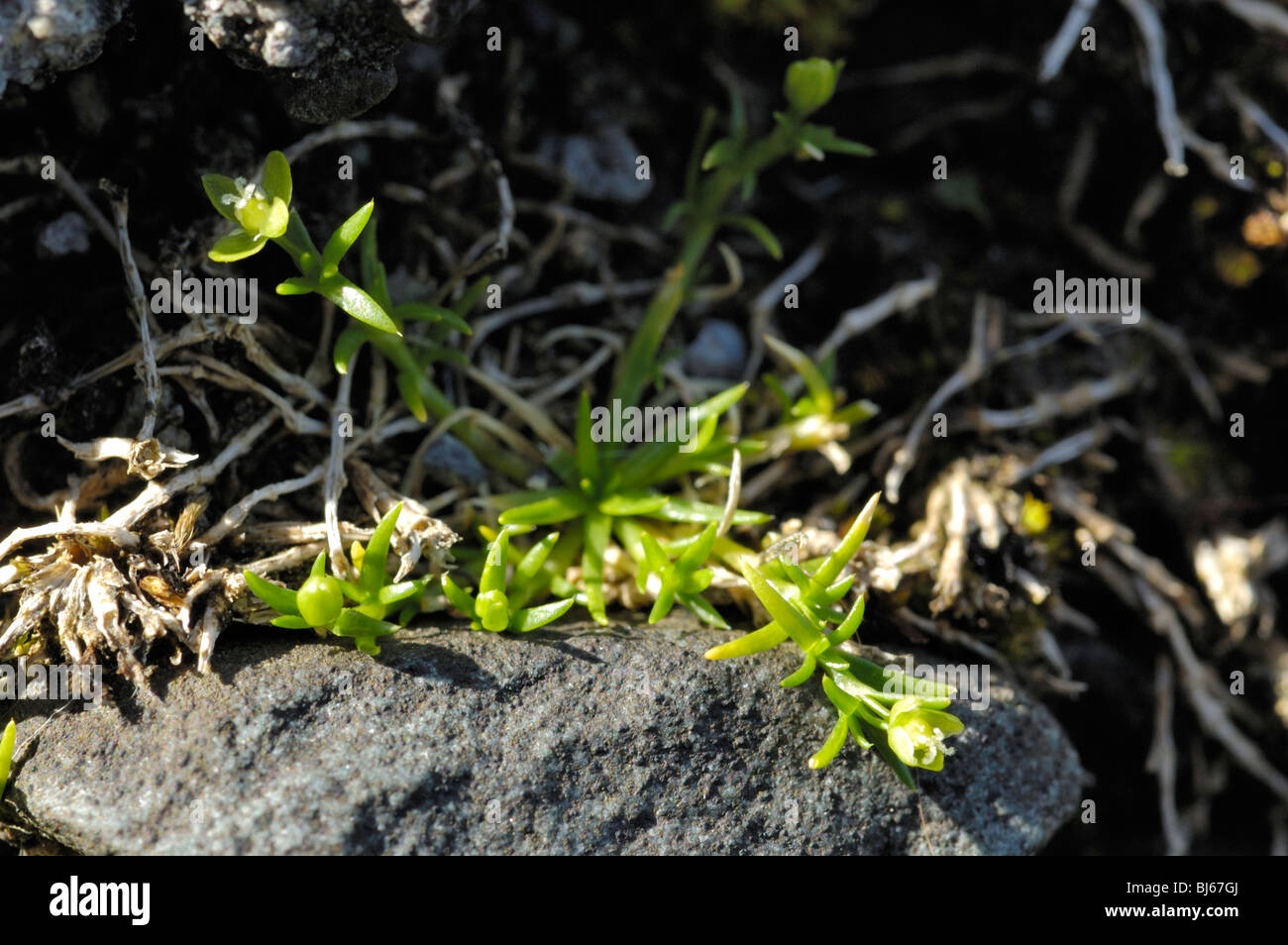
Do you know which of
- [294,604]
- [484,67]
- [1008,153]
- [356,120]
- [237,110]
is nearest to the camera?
[294,604]

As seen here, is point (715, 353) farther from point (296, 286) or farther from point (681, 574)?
point (296, 286)

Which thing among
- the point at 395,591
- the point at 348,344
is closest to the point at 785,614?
the point at 395,591

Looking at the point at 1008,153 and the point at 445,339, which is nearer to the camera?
the point at 445,339

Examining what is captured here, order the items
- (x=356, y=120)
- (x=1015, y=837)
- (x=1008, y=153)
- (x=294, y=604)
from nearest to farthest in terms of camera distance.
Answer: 1. (x=294, y=604)
2. (x=1015, y=837)
3. (x=356, y=120)
4. (x=1008, y=153)

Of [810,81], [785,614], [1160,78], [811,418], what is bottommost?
[785,614]

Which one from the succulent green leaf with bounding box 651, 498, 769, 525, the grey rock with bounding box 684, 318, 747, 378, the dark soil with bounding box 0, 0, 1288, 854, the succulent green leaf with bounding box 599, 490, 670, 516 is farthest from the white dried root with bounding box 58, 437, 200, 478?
the grey rock with bounding box 684, 318, 747, 378

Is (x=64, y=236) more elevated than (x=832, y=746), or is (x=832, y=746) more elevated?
(x=64, y=236)

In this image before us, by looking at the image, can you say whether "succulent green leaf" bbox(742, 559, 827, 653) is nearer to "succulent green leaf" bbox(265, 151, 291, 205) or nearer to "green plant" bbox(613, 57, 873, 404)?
"green plant" bbox(613, 57, 873, 404)
